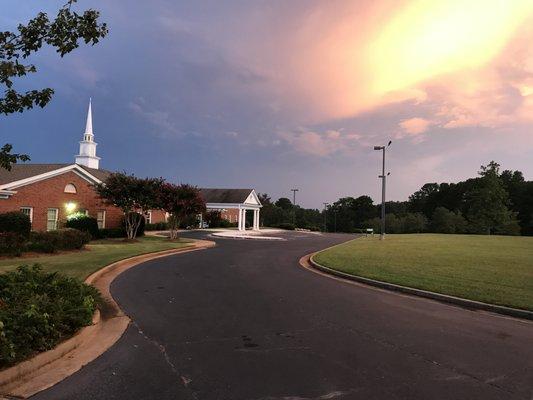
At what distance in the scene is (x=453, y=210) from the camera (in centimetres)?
11356

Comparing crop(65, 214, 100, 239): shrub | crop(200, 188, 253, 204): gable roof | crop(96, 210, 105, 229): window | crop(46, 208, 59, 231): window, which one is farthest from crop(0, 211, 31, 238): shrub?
crop(200, 188, 253, 204): gable roof

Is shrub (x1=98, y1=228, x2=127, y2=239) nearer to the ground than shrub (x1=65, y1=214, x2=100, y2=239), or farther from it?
nearer to the ground

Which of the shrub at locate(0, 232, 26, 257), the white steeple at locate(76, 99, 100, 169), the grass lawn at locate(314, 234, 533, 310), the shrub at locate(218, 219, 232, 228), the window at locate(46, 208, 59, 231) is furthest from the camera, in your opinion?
the shrub at locate(218, 219, 232, 228)

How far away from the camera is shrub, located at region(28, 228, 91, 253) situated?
18.6m

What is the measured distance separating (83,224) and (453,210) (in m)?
103

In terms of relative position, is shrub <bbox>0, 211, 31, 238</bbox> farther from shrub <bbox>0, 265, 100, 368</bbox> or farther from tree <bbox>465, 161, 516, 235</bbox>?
tree <bbox>465, 161, 516, 235</bbox>

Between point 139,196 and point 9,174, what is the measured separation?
28.5ft

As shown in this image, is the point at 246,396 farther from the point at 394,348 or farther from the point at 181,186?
the point at 181,186

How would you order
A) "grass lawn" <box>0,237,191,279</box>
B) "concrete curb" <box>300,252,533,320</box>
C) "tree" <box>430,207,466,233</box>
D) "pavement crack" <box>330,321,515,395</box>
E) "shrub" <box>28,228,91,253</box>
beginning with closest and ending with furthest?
"pavement crack" <box>330,321,515,395</box> < "concrete curb" <box>300,252,533,320</box> < "grass lawn" <box>0,237,191,279</box> < "shrub" <box>28,228,91,253</box> < "tree" <box>430,207,466,233</box>

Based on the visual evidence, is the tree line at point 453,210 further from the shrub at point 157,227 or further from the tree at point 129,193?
the tree at point 129,193

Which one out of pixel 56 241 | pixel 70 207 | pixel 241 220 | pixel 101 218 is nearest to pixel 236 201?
pixel 241 220

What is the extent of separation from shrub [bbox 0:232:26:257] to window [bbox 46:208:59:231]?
1296 centimetres

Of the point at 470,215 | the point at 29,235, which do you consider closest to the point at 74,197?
the point at 29,235

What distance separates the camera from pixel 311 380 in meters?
5.23
